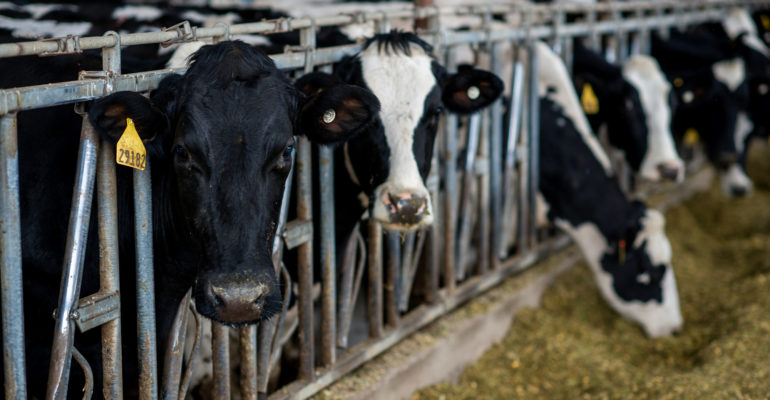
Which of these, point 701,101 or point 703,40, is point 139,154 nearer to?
point 701,101

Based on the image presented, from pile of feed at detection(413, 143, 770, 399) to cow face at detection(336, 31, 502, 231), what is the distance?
1.21m

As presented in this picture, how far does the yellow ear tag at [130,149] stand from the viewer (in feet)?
7.88

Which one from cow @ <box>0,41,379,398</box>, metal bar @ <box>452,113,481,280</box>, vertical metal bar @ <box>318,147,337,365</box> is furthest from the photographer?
metal bar @ <box>452,113,481,280</box>

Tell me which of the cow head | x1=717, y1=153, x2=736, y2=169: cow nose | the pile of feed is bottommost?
the pile of feed

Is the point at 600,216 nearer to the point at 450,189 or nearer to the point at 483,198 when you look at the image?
the point at 483,198

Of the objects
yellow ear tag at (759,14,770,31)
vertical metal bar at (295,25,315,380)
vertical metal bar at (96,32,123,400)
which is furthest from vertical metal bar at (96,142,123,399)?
yellow ear tag at (759,14,770,31)

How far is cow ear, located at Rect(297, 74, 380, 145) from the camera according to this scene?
9.36ft

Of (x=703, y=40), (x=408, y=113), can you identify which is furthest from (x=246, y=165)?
(x=703, y=40)

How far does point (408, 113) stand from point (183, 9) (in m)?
3.07

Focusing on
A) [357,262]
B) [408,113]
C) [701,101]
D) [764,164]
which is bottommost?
[764,164]

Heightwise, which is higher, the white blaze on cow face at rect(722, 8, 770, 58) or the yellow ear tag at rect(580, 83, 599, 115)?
the white blaze on cow face at rect(722, 8, 770, 58)

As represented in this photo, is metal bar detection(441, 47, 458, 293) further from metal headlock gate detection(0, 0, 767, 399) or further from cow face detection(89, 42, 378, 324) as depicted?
cow face detection(89, 42, 378, 324)

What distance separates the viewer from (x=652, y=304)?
17.4 ft

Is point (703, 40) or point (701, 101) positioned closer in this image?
point (701, 101)
